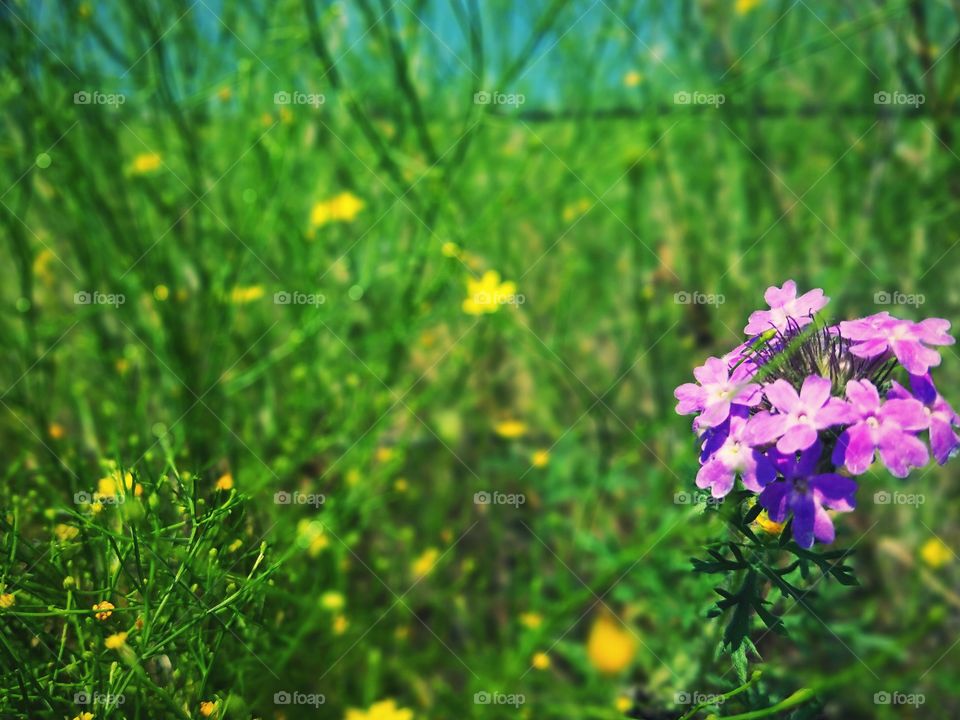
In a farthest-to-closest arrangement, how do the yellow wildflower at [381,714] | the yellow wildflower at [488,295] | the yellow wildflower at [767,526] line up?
the yellow wildflower at [488,295], the yellow wildflower at [381,714], the yellow wildflower at [767,526]

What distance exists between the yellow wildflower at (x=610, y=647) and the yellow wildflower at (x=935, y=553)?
87cm

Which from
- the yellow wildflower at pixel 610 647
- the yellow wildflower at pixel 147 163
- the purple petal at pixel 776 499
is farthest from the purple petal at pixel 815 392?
the yellow wildflower at pixel 147 163

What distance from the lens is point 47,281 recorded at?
9.27 ft

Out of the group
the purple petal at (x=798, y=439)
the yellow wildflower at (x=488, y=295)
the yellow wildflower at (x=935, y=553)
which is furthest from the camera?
the yellow wildflower at (x=488, y=295)

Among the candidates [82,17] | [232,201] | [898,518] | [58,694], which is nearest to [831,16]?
[898,518]

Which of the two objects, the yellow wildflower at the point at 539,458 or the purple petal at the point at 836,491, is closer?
the purple petal at the point at 836,491

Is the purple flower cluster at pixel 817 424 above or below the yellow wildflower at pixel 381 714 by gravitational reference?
above

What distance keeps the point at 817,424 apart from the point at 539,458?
1.36 metres

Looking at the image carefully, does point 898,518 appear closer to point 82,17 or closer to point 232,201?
point 232,201

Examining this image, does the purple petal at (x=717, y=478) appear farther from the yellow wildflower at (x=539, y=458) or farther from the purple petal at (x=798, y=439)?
the yellow wildflower at (x=539, y=458)

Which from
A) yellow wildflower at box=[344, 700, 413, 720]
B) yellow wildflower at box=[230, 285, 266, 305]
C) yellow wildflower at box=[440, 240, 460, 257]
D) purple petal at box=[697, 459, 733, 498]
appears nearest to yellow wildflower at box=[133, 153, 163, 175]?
yellow wildflower at box=[230, 285, 266, 305]

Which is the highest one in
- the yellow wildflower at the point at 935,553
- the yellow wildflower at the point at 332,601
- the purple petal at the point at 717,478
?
the purple petal at the point at 717,478

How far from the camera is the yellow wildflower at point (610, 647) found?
6.77 ft

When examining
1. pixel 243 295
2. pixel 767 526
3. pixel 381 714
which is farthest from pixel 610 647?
pixel 243 295
